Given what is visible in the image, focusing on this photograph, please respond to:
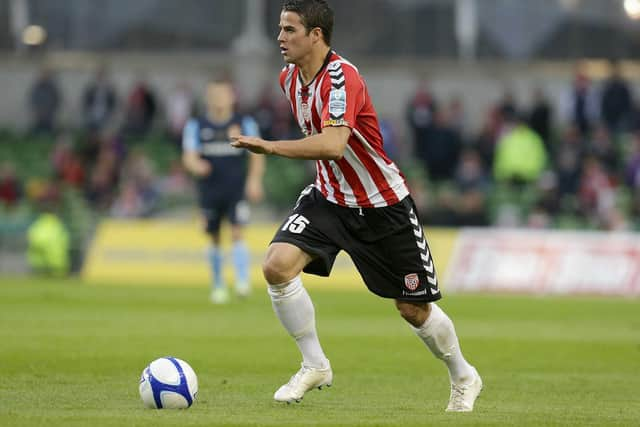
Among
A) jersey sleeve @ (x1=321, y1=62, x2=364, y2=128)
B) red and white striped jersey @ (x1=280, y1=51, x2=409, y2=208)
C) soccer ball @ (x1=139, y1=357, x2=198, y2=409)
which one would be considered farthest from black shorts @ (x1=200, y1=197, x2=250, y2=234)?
soccer ball @ (x1=139, y1=357, x2=198, y2=409)

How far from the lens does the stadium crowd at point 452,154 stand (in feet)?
81.5

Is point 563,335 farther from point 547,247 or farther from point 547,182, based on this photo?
point 547,182

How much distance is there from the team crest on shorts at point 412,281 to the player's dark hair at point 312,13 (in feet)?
4.93

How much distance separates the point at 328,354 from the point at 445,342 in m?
3.60

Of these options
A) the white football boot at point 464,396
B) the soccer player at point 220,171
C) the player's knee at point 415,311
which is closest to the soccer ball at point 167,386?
the player's knee at point 415,311

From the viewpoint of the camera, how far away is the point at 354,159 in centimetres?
811

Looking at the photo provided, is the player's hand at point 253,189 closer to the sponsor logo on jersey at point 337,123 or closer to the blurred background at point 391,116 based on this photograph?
the blurred background at point 391,116

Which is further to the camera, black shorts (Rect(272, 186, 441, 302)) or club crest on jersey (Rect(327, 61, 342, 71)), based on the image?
black shorts (Rect(272, 186, 441, 302))

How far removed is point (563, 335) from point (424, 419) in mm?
6862

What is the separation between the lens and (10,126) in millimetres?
32000

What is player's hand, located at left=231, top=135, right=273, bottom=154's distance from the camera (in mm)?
7211

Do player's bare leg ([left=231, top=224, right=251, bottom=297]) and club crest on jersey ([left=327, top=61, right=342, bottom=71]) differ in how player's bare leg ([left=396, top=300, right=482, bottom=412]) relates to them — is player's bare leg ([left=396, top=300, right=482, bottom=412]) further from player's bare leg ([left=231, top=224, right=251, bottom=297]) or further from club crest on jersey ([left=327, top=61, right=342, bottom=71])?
player's bare leg ([left=231, top=224, right=251, bottom=297])

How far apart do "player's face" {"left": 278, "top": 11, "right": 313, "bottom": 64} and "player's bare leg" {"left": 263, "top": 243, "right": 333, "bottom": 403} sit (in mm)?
1139

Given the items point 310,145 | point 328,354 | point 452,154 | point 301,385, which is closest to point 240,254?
point 328,354
